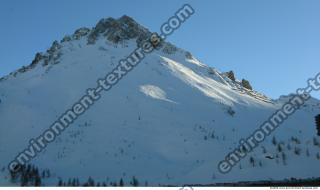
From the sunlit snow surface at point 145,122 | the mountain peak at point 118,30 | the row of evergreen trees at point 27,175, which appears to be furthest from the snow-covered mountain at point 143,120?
the row of evergreen trees at point 27,175

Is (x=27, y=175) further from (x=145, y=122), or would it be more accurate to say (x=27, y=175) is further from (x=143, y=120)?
(x=143, y=120)

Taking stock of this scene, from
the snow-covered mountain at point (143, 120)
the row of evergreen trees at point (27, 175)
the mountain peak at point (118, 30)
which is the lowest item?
the row of evergreen trees at point (27, 175)

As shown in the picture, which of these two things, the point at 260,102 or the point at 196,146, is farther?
the point at 260,102

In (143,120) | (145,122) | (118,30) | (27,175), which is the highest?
(118,30)

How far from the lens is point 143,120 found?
39.7 meters

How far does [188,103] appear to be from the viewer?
4528 cm

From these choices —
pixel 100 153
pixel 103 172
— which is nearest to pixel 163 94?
pixel 100 153

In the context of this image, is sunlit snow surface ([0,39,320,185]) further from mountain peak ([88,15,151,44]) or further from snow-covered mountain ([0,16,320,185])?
mountain peak ([88,15,151,44])

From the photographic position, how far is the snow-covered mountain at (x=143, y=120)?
86.4 ft

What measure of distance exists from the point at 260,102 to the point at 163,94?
11.0 metres

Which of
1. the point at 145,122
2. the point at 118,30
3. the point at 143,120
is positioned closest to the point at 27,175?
the point at 145,122

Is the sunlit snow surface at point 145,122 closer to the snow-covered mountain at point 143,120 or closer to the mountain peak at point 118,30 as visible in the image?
the snow-covered mountain at point 143,120

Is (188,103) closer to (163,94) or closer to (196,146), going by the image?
(163,94)

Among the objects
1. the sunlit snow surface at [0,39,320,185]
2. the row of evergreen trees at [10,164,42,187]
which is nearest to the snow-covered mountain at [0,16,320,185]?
the sunlit snow surface at [0,39,320,185]
